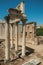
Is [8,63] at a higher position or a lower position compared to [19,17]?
lower

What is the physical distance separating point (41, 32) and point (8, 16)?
20.9m

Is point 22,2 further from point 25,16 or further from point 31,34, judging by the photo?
point 31,34

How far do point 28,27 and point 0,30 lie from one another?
33.9ft

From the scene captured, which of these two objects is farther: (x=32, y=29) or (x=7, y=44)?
(x=32, y=29)

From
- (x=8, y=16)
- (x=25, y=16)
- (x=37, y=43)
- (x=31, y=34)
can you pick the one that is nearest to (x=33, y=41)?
(x=37, y=43)

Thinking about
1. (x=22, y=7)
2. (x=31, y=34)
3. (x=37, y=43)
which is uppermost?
(x=22, y=7)

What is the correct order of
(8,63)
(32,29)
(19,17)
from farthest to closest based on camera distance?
(32,29)
(19,17)
(8,63)

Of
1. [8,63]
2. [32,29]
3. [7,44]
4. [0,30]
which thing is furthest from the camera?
[0,30]

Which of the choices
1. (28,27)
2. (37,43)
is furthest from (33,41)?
(28,27)

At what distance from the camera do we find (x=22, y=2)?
1084 cm

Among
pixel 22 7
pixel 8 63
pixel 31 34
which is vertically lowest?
pixel 8 63

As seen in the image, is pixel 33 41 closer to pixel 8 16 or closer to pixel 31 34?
pixel 31 34

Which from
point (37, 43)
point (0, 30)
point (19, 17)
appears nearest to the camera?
point (19, 17)

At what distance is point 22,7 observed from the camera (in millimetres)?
10742
